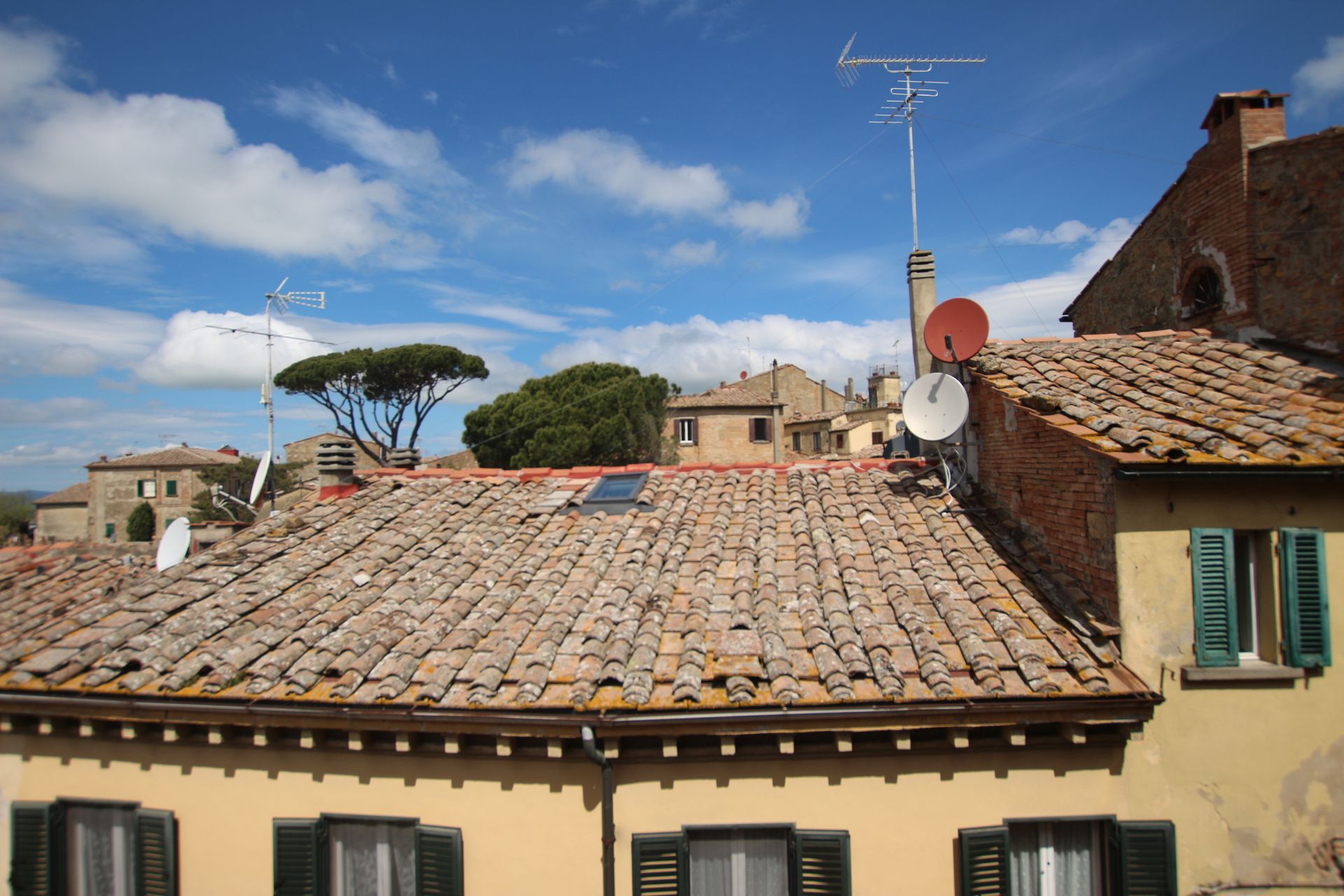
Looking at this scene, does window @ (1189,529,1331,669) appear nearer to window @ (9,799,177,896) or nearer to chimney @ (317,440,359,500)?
window @ (9,799,177,896)

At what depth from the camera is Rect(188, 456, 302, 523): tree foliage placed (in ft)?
131

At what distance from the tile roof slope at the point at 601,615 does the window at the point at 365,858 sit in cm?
117

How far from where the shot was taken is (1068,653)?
5277 millimetres

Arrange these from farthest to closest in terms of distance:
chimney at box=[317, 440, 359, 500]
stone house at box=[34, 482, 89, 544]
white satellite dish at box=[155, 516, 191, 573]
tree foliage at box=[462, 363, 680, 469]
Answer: stone house at box=[34, 482, 89, 544], tree foliage at box=[462, 363, 680, 469], chimney at box=[317, 440, 359, 500], white satellite dish at box=[155, 516, 191, 573]

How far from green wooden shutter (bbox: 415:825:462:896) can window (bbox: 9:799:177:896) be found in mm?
2274

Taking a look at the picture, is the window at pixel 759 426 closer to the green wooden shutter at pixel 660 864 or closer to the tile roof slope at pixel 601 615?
the tile roof slope at pixel 601 615

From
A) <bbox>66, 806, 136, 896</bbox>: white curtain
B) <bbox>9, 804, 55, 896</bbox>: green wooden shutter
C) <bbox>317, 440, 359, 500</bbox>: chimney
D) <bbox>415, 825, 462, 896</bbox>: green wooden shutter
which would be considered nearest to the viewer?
<bbox>415, 825, 462, 896</bbox>: green wooden shutter

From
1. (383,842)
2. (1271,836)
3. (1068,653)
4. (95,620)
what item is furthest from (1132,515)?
(95,620)

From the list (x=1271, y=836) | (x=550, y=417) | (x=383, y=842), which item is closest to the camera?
(x=1271, y=836)

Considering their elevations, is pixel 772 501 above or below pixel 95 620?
above

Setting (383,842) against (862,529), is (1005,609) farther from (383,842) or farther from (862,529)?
(383,842)

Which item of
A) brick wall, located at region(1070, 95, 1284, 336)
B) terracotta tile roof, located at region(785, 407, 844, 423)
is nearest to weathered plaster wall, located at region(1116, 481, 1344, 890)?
brick wall, located at region(1070, 95, 1284, 336)

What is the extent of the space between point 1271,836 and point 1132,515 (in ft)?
8.71

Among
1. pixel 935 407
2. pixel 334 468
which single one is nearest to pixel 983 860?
pixel 935 407
